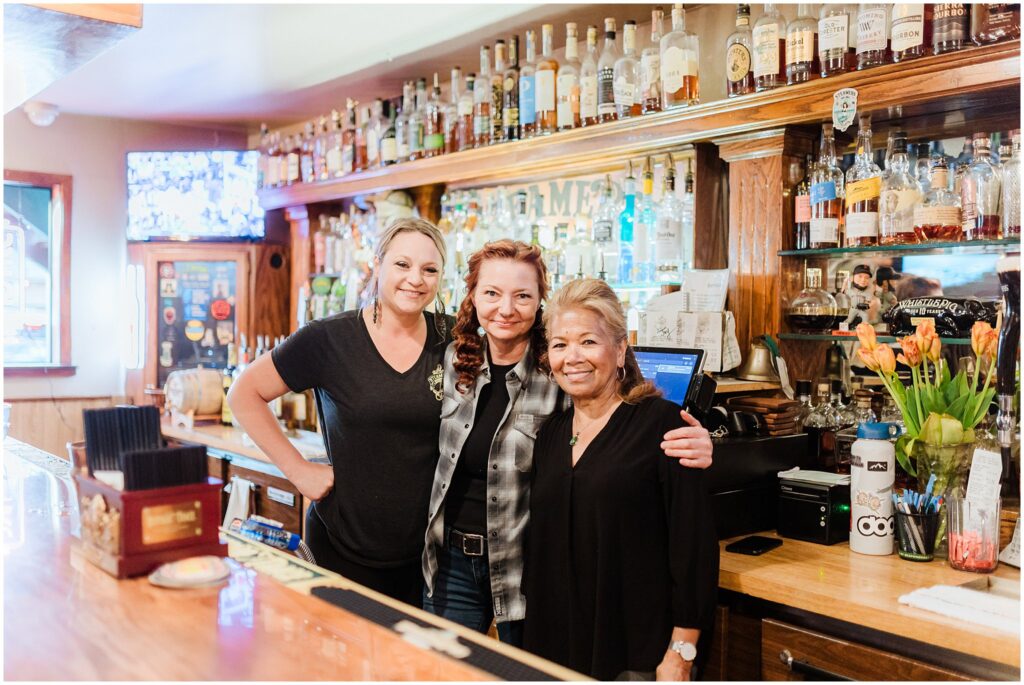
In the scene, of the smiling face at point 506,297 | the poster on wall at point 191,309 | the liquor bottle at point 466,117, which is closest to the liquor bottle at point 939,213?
the smiling face at point 506,297

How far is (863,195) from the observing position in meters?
2.77

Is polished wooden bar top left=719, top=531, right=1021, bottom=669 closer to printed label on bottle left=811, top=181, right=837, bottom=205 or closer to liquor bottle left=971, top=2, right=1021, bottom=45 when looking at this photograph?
printed label on bottle left=811, top=181, right=837, bottom=205

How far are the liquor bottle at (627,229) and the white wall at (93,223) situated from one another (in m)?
4.12

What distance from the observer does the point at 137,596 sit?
57.5 inches

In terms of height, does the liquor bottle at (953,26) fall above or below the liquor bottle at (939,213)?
above

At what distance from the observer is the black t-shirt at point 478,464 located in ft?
7.44

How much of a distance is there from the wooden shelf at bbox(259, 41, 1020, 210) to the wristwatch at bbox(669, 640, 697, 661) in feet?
5.29

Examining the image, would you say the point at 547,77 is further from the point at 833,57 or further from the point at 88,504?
the point at 88,504

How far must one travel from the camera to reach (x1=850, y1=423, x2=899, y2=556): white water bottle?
2.36m

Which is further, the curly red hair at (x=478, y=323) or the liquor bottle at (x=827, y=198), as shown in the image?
the liquor bottle at (x=827, y=198)

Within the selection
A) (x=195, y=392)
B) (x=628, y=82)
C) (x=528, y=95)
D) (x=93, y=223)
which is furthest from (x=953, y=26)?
(x=93, y=223)

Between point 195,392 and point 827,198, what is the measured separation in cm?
371

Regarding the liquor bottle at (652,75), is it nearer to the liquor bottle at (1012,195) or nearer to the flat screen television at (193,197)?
the liquor bottle at (1012,195)

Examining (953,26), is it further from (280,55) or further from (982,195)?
(280,55)
